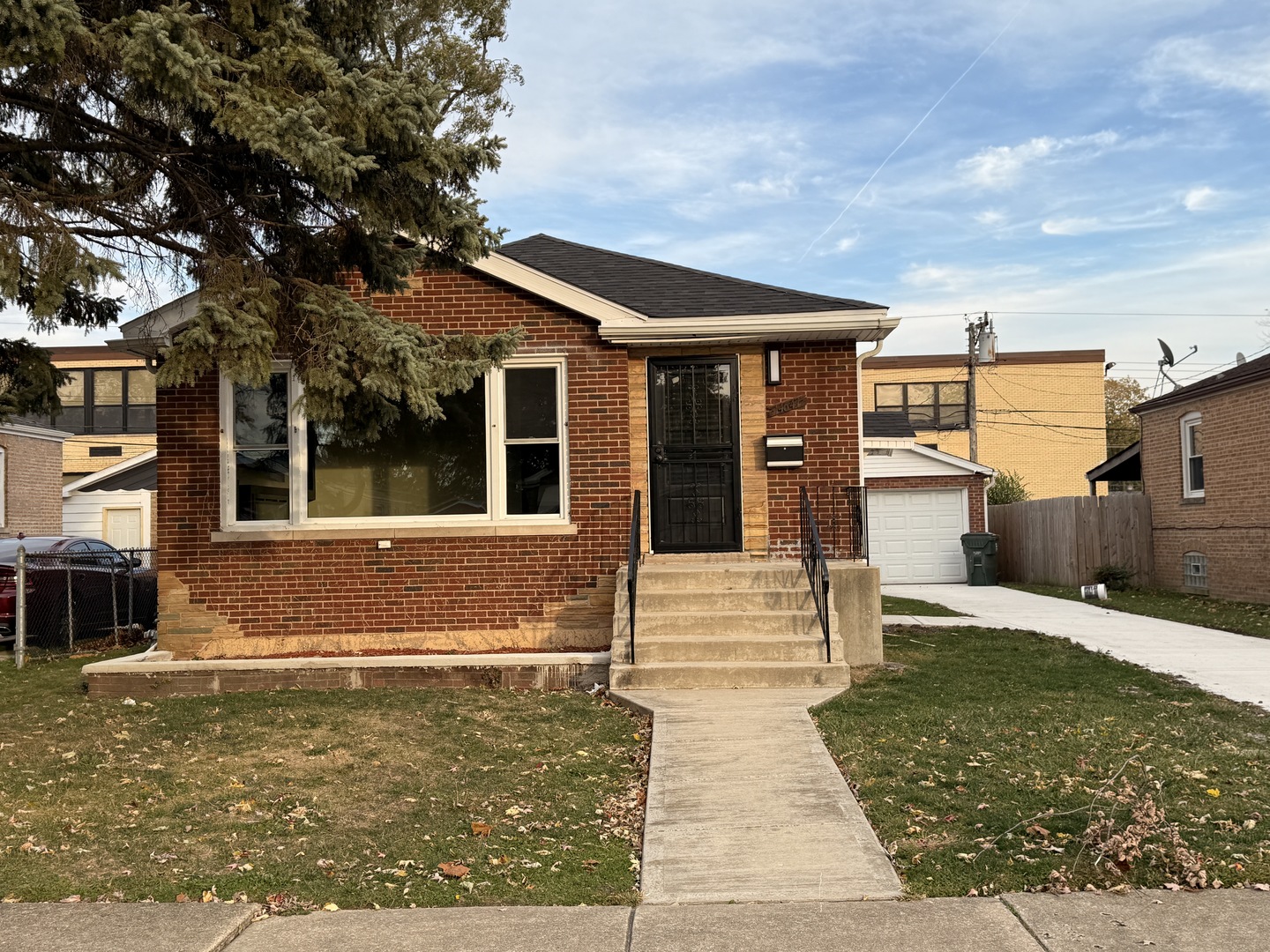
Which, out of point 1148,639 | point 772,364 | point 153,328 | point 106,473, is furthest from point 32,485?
point 1148,639

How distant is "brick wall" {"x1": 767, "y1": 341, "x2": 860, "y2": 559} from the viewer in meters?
10.7

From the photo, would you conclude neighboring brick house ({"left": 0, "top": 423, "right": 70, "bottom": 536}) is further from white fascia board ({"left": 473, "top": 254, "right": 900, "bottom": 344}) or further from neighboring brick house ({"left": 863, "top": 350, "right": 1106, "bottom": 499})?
neighboring brick house ({"left": 863, "top": 350, "right": 1106, "bottom": 499})

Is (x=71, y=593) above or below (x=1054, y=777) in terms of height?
above

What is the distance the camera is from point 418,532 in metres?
10.4

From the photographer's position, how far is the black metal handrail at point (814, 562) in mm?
9148

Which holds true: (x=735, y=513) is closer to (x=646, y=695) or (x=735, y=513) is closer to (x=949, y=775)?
(x=646, y=695)

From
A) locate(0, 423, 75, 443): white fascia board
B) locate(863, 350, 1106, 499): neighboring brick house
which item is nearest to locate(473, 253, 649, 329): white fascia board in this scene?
locate(0, 423, 75, 443): white fascia board

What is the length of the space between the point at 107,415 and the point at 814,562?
30661 mm

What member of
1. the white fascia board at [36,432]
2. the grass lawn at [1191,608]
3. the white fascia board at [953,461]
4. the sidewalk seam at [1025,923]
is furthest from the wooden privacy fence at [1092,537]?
the white fascia board at [36,432]

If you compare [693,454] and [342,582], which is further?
[693,454]

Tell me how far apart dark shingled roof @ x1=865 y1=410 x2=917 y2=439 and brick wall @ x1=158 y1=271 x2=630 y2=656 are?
14605 mm

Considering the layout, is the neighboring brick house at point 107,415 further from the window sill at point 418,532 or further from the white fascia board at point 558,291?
the white fascia board at point 558,291

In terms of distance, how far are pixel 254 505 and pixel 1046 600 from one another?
524 inches

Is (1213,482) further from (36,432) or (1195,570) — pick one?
(36,432)
